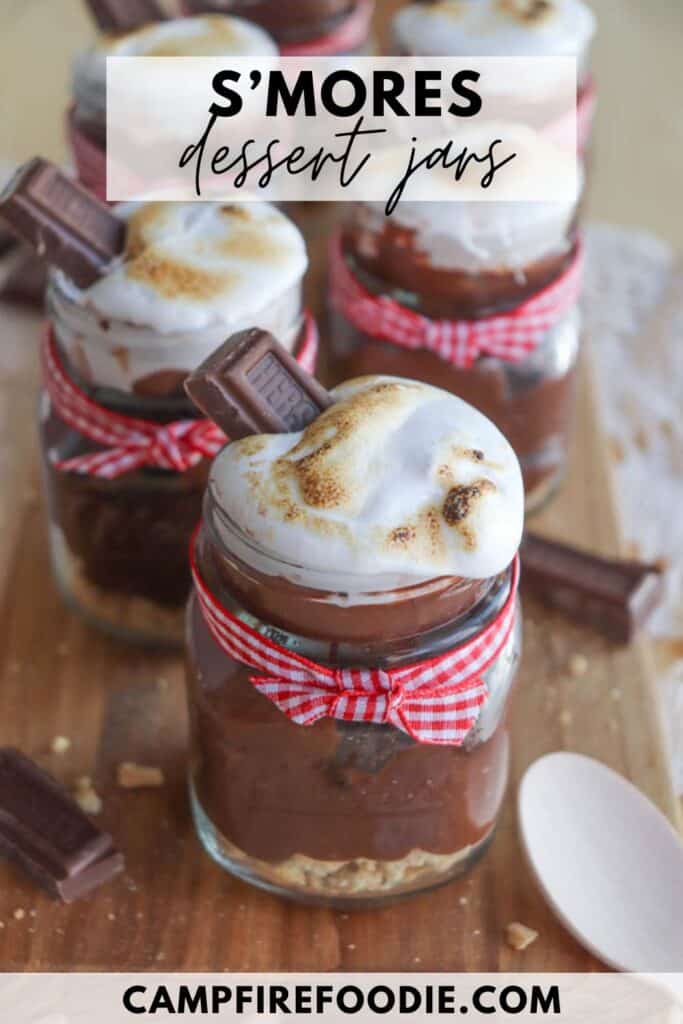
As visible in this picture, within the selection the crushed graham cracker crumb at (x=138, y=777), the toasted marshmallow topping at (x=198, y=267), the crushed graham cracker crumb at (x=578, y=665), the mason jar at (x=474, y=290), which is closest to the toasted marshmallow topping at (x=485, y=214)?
the mason jar at (x=474, y=290)

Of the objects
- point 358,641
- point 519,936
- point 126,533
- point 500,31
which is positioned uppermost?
point 500,31

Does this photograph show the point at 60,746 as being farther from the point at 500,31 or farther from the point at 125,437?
the point at 500,31

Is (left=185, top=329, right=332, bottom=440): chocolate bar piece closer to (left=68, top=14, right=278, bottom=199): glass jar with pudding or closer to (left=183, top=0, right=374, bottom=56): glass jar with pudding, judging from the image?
(left=68, top=14, right=278, bottom=199): glass jar with pudding

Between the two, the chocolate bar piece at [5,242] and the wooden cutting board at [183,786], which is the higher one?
the chocolate bar piece at [5,242]

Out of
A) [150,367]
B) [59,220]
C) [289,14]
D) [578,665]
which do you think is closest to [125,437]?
[150,367]

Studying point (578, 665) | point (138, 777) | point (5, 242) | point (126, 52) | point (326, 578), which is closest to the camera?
point (326, 578)

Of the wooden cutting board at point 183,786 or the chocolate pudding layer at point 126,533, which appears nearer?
the wooden cutting board at point 183,786

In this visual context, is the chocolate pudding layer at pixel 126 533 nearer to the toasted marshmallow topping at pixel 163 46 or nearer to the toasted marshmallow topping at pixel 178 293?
the toasted marshmallow topping at pixel 178 293
